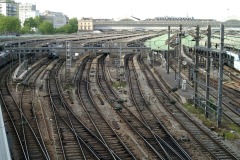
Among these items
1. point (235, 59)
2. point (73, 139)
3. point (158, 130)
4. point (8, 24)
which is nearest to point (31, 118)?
point (73, 139)

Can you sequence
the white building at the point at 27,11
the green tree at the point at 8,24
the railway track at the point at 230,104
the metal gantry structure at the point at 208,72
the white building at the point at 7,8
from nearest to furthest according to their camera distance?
the metal gantry structure at the point at 208,72
the railway track at the point at 230,104
the green tree at the point at 8,24
the white building at the point at 7,8
the white building at the point at 27,11

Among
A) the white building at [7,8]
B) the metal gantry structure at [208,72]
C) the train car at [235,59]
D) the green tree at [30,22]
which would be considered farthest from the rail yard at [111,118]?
the white building at [7,8]

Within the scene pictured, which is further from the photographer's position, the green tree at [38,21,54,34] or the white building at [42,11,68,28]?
the white building at [42,11,68,28]

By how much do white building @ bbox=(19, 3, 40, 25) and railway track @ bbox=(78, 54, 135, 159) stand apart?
444ft

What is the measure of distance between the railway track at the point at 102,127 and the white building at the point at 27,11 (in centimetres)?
13545

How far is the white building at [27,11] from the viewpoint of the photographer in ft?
524

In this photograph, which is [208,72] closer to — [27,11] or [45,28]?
[45,28]

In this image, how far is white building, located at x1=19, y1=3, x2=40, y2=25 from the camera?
524ft

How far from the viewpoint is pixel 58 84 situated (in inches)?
985

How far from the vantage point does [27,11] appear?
165750mm

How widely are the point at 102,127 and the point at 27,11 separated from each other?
15859cm

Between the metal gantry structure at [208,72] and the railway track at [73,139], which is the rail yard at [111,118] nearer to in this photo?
the railway track at [73,139]

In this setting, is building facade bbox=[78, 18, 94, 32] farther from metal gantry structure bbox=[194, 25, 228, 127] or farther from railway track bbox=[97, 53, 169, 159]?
metal gantry structure bbox=[194, 25, 228, 127]

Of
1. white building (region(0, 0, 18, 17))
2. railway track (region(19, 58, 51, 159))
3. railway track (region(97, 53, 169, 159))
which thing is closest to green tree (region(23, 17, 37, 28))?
white building (region(0, 0, 18, 17))
